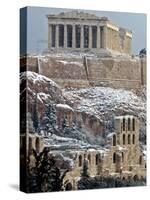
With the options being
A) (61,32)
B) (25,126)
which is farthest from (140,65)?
(25,126)

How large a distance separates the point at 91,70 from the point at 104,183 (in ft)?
6.21

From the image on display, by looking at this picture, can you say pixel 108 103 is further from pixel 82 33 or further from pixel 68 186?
pixel 68 186

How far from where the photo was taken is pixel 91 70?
12867 millimetres

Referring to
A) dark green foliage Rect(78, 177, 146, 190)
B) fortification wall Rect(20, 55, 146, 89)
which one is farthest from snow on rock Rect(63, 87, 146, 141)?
dark green foliage Rect(78, 177, 146, 190)

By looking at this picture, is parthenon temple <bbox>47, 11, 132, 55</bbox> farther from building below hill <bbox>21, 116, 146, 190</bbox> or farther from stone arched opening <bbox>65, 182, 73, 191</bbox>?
stone arched opening <bbox>65, 182, 73, 191</bbox>

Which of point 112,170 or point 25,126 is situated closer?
point 25,126

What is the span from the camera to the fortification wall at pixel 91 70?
12484mm

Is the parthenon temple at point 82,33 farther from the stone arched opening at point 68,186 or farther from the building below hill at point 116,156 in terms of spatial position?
the stone arched opening at point 68,186

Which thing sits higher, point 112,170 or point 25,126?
point 25,126

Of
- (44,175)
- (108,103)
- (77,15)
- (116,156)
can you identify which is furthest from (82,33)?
(44,175)

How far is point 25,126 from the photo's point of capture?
40.2ft

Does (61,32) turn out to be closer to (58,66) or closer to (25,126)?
(58,66)

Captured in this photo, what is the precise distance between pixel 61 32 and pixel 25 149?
203 centimetres

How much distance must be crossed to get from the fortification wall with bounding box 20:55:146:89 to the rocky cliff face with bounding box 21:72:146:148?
113 millimetres
